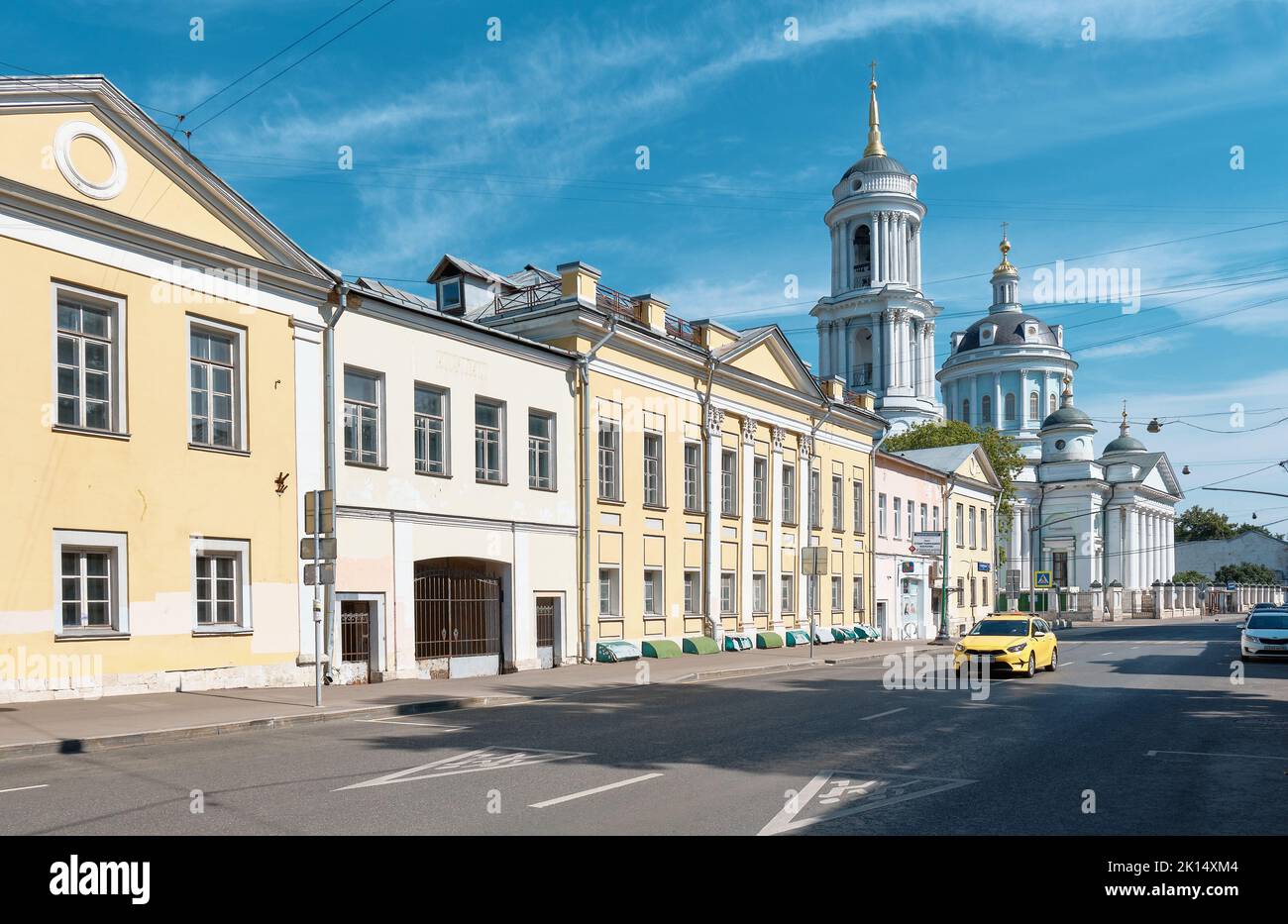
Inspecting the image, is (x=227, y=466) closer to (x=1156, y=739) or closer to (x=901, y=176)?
(x=1156, y=739)

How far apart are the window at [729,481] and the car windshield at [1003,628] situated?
10.9 metres

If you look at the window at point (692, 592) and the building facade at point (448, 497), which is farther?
the window at point (692, 592)

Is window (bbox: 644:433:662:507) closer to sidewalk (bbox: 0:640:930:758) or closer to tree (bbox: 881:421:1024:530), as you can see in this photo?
sidewalk (bbox: 0:640:930:758)

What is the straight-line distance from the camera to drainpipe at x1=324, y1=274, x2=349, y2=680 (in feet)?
67.1

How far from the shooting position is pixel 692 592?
3247 centimetres

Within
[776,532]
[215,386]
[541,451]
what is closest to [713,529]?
[776,532]

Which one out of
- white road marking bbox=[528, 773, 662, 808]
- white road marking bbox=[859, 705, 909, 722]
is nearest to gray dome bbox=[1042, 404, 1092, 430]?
white road marking bbox=[859, 705, 909, 722]

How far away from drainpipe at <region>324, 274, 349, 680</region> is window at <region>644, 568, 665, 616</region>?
37.3 feet

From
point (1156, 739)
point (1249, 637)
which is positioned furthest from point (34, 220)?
point (1249, 637)

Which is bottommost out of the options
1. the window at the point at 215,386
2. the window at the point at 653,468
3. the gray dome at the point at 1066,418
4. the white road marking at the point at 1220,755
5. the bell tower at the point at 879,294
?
the white road marking at the point at 1220,755

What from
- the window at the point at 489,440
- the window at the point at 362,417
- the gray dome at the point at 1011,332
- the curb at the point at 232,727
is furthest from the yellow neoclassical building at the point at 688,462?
the gray dome at the point at 1011,332

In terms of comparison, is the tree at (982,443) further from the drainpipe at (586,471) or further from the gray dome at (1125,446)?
the drainpipe at (586,471)

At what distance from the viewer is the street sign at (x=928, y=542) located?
45656mm
